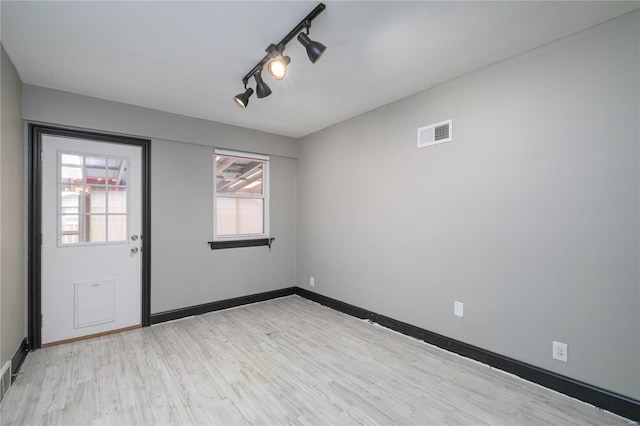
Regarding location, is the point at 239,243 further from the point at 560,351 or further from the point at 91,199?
the point at 560,351

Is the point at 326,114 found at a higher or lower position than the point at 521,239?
higher

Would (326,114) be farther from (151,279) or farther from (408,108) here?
(151,279)

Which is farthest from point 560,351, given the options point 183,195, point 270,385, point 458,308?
point 183,195

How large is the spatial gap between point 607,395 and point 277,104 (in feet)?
12.2

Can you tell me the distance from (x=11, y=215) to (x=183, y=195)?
5.26 ft

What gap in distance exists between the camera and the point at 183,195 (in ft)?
12.4

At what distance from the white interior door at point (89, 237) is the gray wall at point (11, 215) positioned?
0.21 meters

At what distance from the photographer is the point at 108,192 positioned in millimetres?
3273

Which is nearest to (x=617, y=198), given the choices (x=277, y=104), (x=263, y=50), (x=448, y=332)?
(x=448, y=332)

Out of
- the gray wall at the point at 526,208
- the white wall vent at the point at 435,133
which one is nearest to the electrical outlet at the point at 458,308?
the gray wall at the point at 526,208

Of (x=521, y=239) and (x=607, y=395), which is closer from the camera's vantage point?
(x=607, y=395)

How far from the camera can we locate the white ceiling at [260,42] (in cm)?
180

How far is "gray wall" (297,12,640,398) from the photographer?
190cm

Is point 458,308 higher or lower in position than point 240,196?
lower
